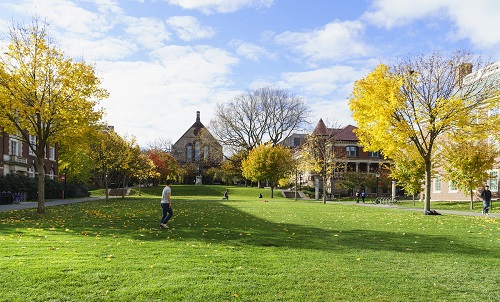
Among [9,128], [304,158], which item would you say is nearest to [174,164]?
[304,158]

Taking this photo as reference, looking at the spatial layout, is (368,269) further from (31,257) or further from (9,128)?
(9,128)

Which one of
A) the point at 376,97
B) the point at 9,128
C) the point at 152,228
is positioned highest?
the point at 376,97

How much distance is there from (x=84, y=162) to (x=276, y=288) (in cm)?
5702

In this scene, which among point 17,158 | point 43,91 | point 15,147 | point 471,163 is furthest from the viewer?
point 15,147

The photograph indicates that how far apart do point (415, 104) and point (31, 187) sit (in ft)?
117

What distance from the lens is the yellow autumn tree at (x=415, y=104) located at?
72.9 feet

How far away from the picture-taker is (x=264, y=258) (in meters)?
8.69

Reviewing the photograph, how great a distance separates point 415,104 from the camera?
937 inches

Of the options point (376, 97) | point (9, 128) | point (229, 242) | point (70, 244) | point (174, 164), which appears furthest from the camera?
point (174, 164)

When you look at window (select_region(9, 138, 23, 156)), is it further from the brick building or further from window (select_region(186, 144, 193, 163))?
window (select_region(186, 144, 193, 163))

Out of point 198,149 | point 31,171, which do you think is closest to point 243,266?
point 31,171

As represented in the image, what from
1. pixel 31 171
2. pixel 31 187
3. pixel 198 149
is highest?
pixel 198 149

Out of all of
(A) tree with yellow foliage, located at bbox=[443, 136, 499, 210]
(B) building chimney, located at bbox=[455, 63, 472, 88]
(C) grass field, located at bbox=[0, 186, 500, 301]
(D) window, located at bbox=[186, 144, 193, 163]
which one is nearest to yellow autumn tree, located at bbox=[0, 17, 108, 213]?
(C) grass field, located at bbox=[0, 186, 500, 301]

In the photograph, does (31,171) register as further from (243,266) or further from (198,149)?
(243,266)
